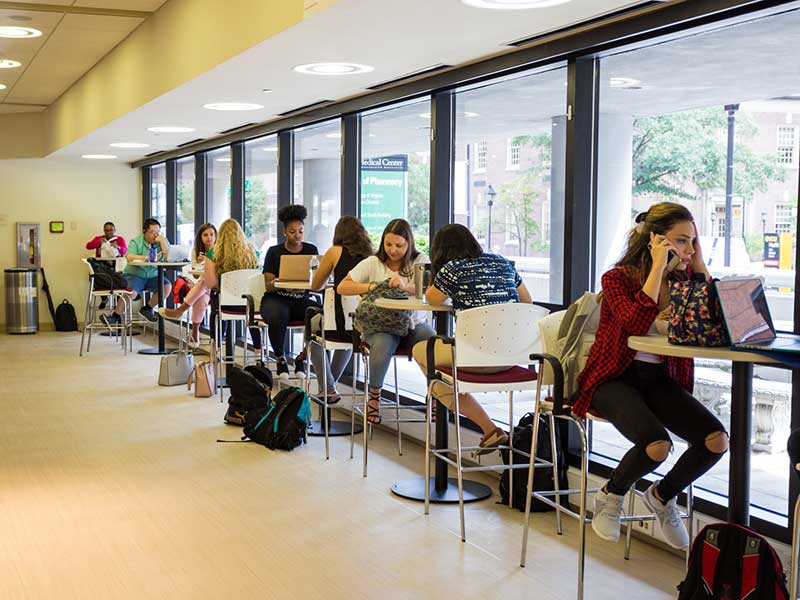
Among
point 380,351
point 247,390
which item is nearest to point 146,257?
point 247,390

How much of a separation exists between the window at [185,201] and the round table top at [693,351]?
30.4 feet

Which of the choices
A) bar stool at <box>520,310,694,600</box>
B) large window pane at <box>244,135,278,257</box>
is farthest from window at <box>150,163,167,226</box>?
bar stool at <box>520,310,694,600</box>

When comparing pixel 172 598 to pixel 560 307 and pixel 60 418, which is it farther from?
pixel 60 418

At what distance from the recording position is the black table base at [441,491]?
4.85 metres

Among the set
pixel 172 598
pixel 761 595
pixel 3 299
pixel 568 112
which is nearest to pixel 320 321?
pixel 568 112

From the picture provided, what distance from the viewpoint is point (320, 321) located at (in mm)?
5980

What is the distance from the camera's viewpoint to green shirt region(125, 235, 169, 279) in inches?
445

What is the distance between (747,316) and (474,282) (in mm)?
1704

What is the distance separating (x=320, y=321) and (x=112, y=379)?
3657mm

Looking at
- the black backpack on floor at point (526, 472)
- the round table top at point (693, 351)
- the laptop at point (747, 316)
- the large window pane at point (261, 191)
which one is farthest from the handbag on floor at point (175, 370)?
the laptop at point (747, 316)

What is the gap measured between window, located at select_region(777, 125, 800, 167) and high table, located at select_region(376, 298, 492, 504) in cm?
162

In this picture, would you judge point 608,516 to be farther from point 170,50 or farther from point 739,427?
point 170,50

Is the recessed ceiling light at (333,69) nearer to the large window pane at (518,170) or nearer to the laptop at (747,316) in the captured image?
the large window pane at (518,170)

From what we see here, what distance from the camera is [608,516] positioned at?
346cm
